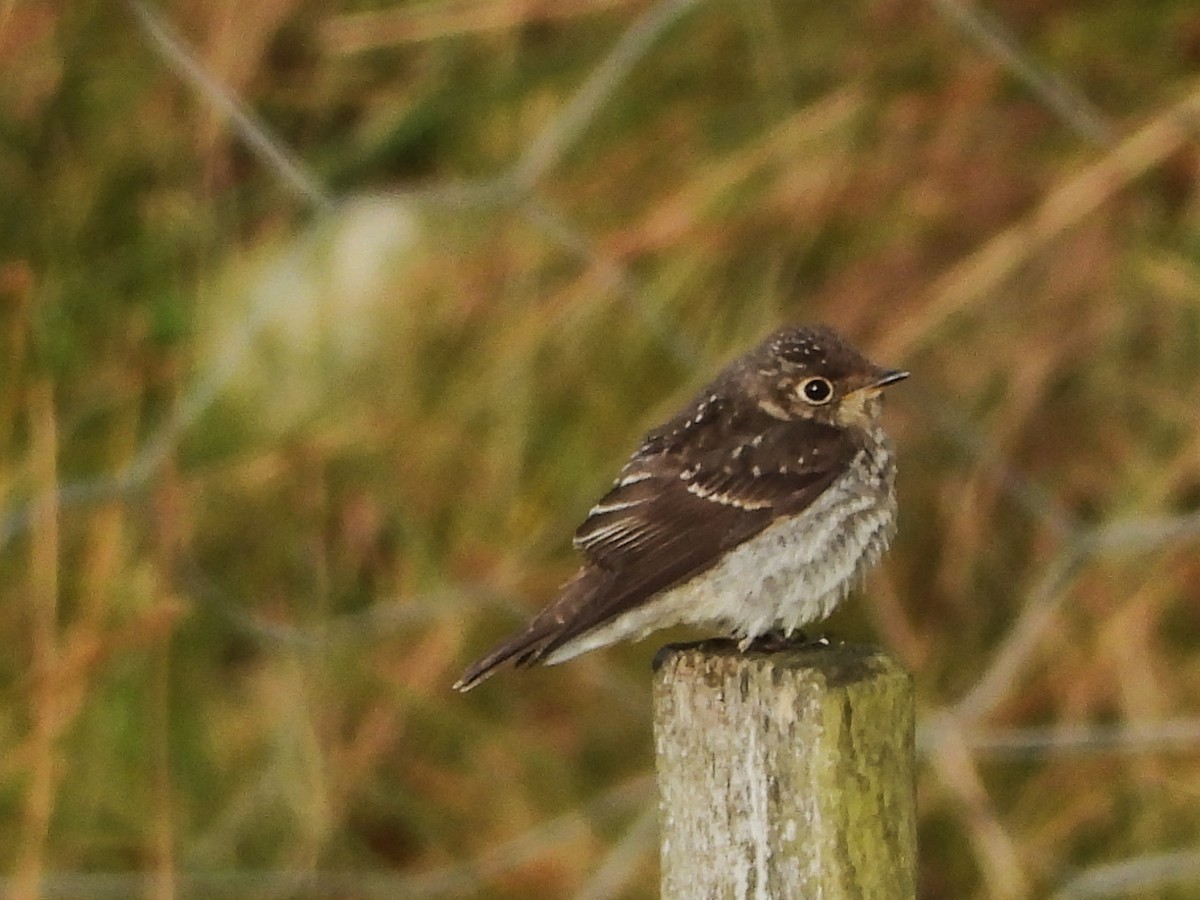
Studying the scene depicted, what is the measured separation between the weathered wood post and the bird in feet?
1.23

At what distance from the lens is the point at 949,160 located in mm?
2875

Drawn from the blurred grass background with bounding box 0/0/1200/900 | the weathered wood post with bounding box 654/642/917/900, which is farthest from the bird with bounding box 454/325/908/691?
the blurred grass background with bounding box 0/0/1200/900

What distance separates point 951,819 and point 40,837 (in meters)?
1.16

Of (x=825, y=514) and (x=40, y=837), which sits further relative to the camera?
(x=40, y=837)

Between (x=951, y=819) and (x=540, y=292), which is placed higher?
(x=540, y=292)

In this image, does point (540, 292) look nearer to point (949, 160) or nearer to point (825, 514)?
point (949, 160)

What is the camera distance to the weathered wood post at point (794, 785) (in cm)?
134

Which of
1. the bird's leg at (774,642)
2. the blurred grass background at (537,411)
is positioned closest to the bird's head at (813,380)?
the bird's leg at (774,642)

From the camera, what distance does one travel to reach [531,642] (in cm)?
175

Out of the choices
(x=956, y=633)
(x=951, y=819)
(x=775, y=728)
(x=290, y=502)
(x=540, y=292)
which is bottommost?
(x=775, y=728)

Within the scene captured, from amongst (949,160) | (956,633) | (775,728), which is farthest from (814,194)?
(775,728)

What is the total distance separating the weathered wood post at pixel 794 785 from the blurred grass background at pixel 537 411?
1146 mm

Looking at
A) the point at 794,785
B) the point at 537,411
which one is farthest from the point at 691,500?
the point at 537,411

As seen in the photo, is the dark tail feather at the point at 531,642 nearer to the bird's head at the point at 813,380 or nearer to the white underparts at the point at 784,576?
the white underparts at the point at 784,576
